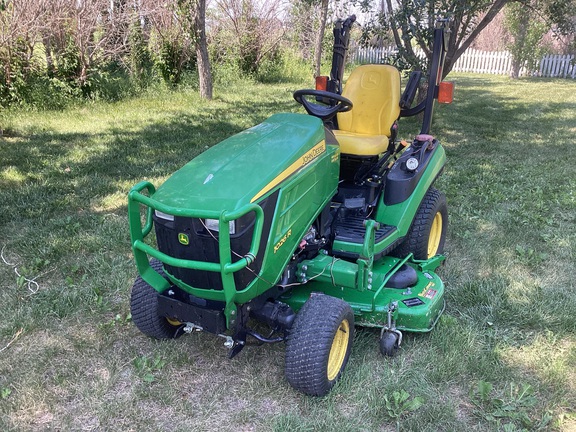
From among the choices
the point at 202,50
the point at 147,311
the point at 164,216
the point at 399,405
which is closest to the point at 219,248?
the point at 164,216

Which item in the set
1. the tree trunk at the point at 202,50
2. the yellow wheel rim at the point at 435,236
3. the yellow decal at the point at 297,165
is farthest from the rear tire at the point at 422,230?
the tree trunk at the point at 202,50

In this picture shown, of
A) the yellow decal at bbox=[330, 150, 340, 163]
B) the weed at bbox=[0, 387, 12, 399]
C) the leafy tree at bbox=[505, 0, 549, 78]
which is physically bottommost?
the weed at bbox=[0, 387, 12, 399]

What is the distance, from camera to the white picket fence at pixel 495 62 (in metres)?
18.4

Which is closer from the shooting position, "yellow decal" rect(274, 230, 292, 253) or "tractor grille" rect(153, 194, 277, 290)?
"tractor grille" rect(153, 194, 277, 290)

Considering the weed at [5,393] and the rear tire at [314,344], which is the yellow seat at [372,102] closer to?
the rear tire at [314,344]

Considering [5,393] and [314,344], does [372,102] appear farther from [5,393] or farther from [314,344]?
[5,393]

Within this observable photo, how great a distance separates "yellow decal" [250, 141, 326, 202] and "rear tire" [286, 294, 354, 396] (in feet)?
2.10

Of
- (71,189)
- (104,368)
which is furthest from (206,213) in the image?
(71,189)

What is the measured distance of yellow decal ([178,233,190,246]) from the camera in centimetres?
227

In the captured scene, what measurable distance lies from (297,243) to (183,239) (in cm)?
68

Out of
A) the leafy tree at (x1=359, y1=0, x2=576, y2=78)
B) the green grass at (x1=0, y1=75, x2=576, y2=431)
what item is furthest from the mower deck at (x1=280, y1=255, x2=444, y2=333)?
the leafy tree at (x1=359, y1=0, x2=576, y2=78)

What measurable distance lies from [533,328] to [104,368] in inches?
101

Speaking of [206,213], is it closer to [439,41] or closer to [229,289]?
[229,289]

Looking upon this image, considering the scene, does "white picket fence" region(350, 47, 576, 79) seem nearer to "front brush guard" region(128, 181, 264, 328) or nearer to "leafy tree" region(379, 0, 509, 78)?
"leafy tree" region(379, 0, 509, 78)
